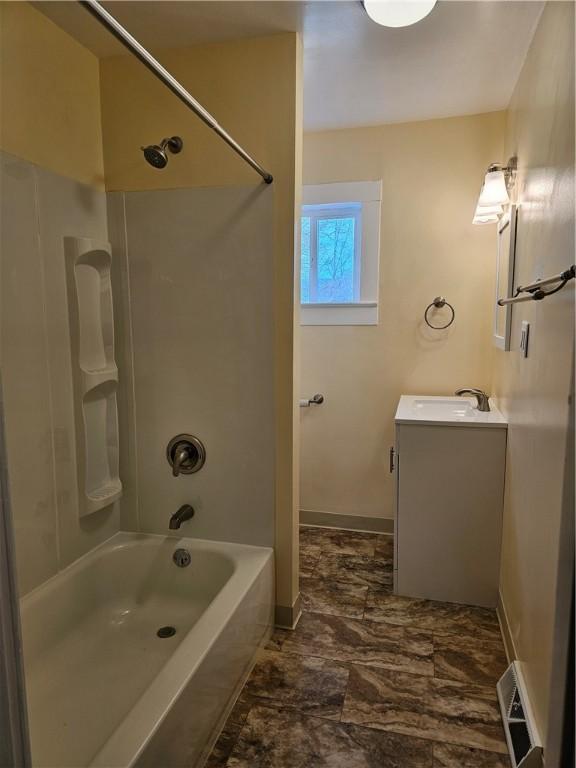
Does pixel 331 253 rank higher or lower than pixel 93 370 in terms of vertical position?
higher

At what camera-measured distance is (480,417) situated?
2230 mm

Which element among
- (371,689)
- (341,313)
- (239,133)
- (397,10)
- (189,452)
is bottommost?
(371,689)

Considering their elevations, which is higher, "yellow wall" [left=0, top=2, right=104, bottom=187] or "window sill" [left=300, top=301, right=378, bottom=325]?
"yellow wall" [left=0, top=2, right=104, bottom=187]

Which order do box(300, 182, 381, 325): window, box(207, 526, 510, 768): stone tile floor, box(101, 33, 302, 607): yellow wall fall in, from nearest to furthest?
box(207, 526, 510, 768): stone tile floor < box(101, 33, 302, 607): yellow wall < box(300, 182, 381, 325): window

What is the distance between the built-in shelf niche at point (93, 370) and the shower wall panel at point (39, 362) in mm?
42

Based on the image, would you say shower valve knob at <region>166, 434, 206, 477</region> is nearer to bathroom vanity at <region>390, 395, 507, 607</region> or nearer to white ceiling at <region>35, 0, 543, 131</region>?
bathroom vanity at <region>390, 395, 507, 607</region>

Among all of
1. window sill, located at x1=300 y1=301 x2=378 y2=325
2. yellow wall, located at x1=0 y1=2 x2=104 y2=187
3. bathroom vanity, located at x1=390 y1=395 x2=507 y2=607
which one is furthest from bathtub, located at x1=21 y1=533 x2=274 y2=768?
yellow wall, located at x1=0 y1=2 x2=104 y2=187

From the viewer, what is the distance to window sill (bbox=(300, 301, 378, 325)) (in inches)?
113

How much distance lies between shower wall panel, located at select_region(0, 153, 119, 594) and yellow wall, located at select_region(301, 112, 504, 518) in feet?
5.00

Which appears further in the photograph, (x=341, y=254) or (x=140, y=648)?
(x=341, y=254)

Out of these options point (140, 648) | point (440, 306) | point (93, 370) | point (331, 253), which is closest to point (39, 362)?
point (93, 370)

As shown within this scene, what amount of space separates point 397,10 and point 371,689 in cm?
237

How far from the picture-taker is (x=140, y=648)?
6.01ft

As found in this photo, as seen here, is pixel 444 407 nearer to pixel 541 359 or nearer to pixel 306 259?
pixel 541 359
